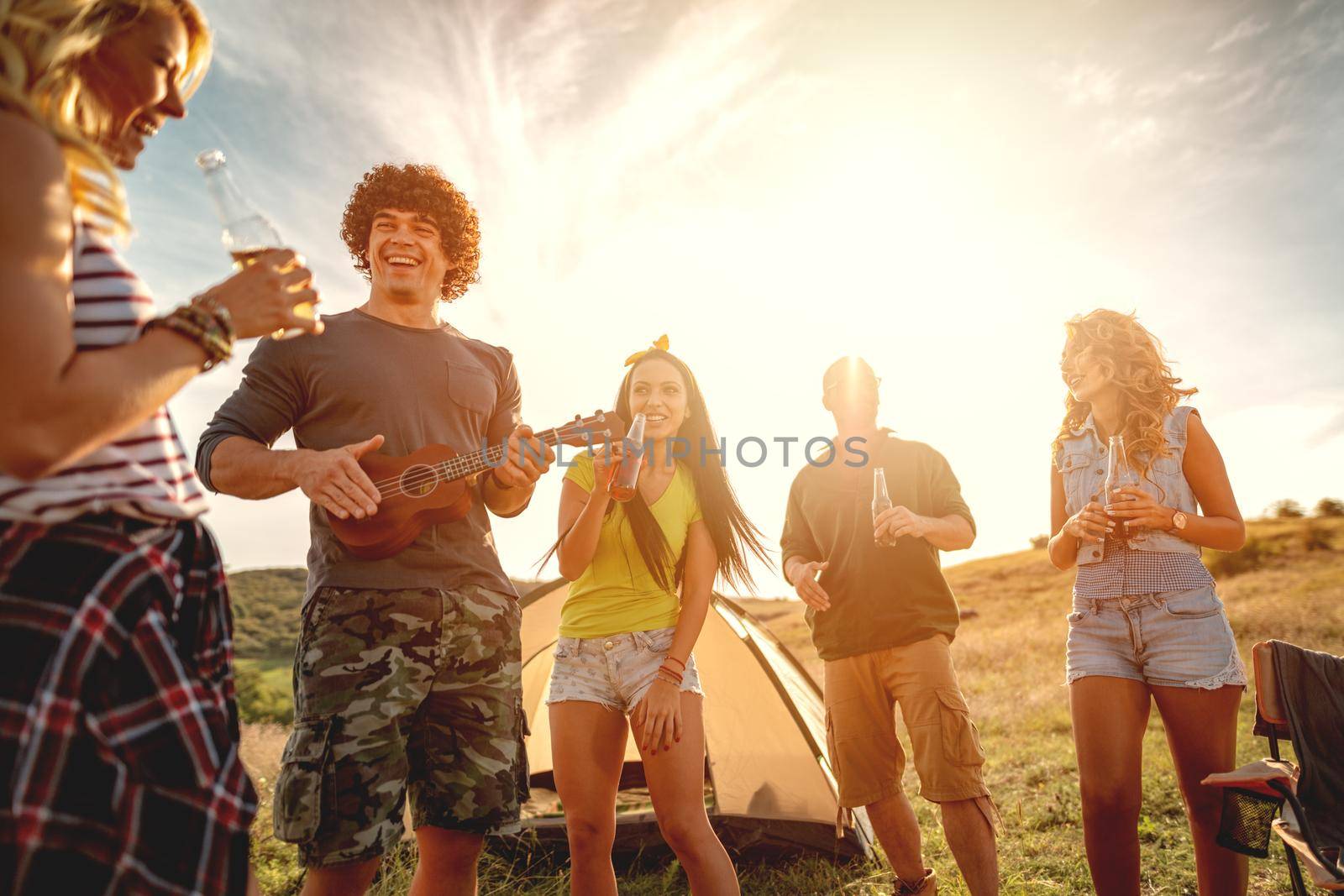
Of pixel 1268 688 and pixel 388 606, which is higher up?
pixel 388 606

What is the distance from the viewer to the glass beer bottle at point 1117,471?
3.22 m

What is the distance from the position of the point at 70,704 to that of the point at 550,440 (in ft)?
6.64

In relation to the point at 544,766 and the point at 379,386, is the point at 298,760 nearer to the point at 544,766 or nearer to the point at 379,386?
the point at 379,386

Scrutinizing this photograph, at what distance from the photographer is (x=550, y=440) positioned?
10.2 feet

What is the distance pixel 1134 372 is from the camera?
3402 mm

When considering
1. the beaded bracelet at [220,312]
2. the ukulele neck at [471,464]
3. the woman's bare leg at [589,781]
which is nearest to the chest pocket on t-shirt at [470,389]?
the ukulele neck at [471,464]

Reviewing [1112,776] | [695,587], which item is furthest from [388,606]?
[1112,776]

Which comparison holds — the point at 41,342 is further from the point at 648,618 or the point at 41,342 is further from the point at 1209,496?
the point at 1209,496

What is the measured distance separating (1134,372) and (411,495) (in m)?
2.97

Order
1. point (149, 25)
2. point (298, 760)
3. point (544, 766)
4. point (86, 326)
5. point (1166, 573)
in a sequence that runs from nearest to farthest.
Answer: point (86, 326) < point (149, 25) < point (298, 760) < point (1166, 573) < point (544, 766)

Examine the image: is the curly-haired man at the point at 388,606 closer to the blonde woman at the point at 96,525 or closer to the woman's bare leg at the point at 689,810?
the woman's bare leg at the point at 689,810

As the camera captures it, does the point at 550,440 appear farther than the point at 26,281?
Yes

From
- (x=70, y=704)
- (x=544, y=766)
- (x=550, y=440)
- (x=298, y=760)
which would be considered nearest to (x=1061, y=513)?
(x=550, y=440)

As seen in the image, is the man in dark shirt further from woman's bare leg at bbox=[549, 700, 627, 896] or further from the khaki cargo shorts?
woman's bare leg at bbox=[549, 700, 627, 896]
